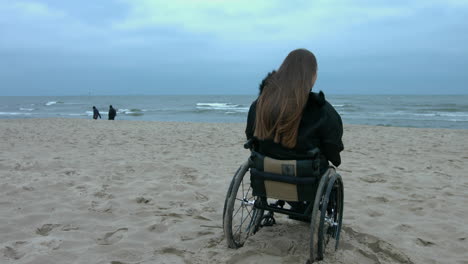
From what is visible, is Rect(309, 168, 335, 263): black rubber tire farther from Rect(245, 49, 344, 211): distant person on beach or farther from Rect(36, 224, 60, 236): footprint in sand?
Rect(36, 224, 60, 236): footprint in sand

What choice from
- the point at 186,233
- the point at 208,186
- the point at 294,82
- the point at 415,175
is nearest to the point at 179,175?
the point at 208,186

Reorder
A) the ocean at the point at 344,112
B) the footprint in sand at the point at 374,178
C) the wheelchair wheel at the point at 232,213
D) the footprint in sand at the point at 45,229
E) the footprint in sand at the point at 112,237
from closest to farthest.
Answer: the wheelchair wheel at the point at 232,213
the footprint in sand at the point at 112,237
the footprint in sand at the point at 45,229
the footprint in sand at the point at 374,178
the ocean at the point at 344,112

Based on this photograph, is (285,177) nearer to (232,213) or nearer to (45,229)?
(232,213)

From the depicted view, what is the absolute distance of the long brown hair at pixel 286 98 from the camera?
7.06 feet

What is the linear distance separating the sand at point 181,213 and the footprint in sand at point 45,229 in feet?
0.05

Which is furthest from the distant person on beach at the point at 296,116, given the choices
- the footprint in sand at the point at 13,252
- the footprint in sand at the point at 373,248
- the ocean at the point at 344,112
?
the ocean at the point at 344,112

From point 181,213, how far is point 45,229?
3.84 ft

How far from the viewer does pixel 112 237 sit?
2770mm

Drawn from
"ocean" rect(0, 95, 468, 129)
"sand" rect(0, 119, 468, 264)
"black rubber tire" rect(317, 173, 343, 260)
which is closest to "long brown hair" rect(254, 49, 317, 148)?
"black rubber tire" rect(317, 173, 343, 260)

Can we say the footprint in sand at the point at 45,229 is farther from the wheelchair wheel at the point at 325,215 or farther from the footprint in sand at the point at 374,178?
the footprint in sand at the point at 374,178

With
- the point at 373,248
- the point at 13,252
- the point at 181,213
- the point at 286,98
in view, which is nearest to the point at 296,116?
the point at 286,98

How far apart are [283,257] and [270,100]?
108 centimetres

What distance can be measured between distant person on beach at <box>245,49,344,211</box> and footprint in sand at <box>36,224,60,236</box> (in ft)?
6.36

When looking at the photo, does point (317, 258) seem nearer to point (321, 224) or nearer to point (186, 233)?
point (321, 224)
